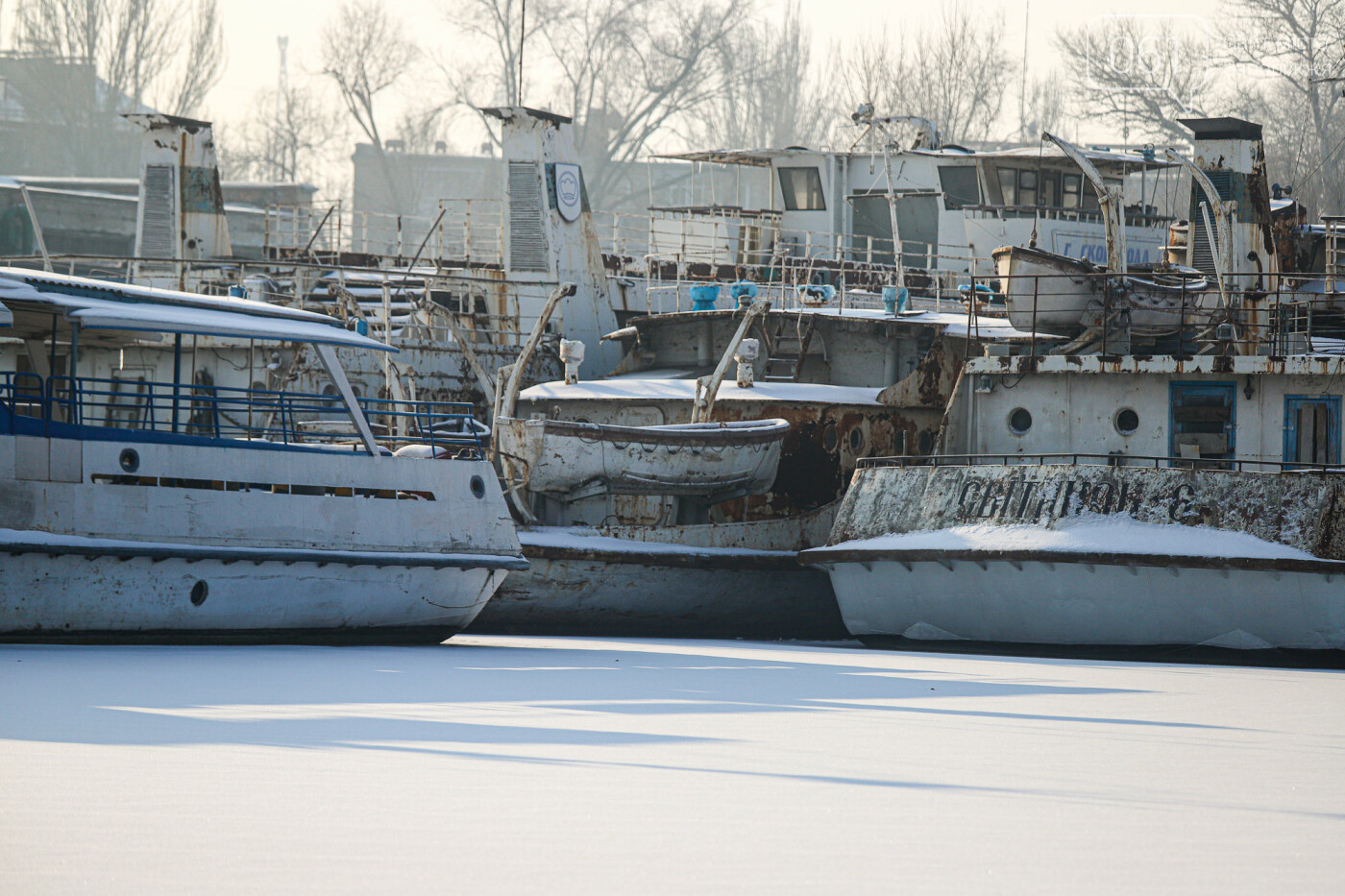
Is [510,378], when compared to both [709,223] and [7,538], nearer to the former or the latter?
[7,538]

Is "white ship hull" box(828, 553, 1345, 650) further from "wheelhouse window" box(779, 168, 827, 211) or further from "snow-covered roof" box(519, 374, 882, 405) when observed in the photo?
"wheelhouse window" box(779, 168, 827, 211)

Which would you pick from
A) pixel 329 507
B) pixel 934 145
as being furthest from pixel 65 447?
pixel 934 145

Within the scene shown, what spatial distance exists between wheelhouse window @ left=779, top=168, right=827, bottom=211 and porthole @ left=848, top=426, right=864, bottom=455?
9.46m

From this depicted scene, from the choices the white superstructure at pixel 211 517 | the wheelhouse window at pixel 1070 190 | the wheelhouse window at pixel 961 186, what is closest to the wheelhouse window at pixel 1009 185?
the wheelhouse window at pixel 961 186

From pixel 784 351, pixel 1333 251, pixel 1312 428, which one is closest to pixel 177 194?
pixel 784 351

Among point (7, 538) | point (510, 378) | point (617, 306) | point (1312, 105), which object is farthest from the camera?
point (1312, 105)

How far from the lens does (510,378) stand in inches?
582

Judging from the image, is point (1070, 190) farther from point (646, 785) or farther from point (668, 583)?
point (646, 785)

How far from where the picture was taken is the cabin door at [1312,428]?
1280 cm

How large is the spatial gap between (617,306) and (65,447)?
11184mm

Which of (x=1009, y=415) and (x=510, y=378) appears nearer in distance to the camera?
(x=1009, y=415)

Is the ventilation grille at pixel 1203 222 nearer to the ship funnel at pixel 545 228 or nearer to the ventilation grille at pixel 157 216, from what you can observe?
the ship funnel at pixel 545 228

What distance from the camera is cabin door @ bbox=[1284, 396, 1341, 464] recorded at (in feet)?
42.0

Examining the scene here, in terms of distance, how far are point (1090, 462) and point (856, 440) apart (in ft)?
8.52
